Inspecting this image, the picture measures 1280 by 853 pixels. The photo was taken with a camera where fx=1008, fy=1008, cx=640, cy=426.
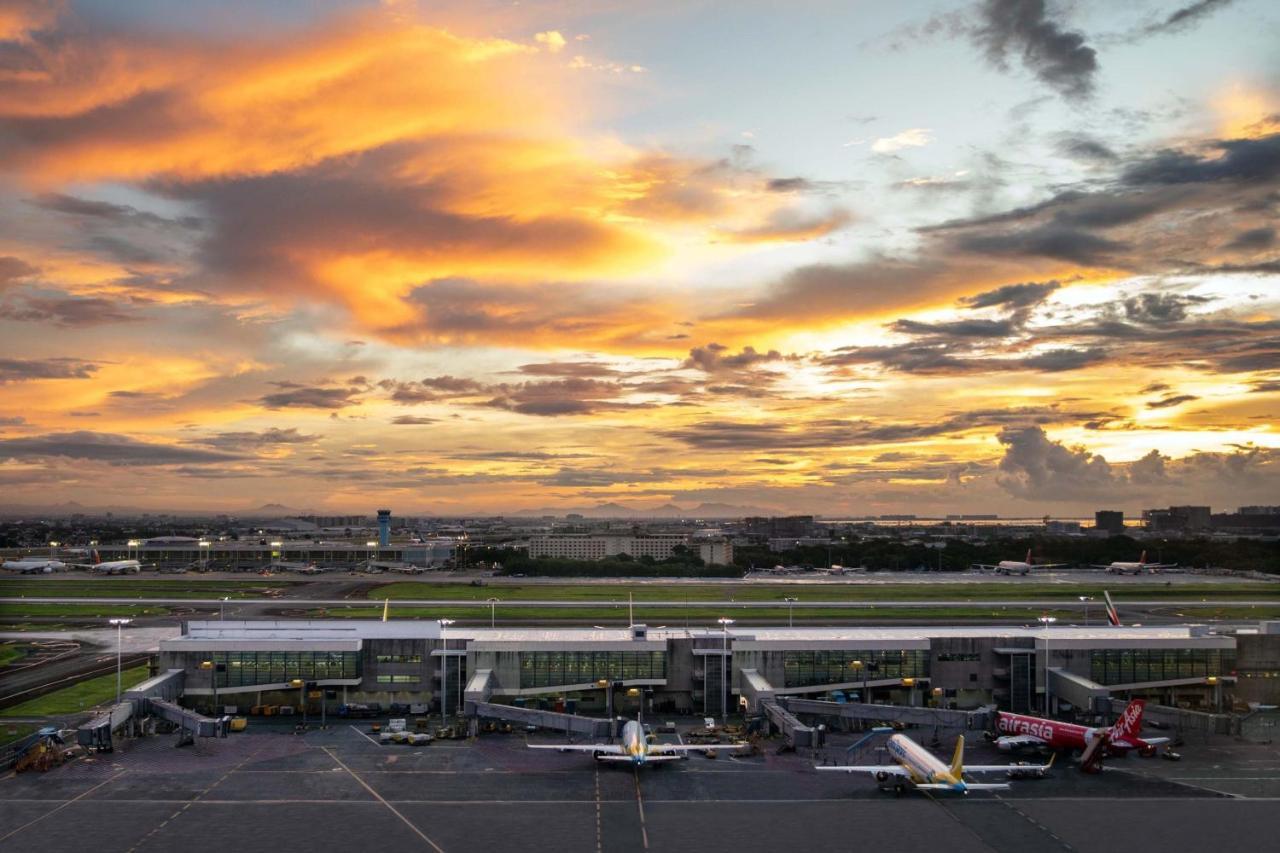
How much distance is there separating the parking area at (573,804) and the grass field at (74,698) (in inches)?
678

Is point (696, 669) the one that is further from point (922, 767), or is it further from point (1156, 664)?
point (1156, 664)

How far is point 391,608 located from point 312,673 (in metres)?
65.0

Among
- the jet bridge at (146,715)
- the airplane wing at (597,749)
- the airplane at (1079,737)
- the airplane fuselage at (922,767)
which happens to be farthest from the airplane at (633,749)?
the jet bridge at (146,715)

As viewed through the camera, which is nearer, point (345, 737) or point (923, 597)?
point (345, 737)

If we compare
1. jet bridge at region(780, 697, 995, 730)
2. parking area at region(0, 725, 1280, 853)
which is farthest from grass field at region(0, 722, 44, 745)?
jet bridge at region(780, 697, 995, 730)

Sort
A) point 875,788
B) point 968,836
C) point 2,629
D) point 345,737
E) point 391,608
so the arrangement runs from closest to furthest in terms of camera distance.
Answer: point 968,836
point 875,788
point 345,737
point 2,629
point 391,608

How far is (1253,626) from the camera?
12500cm

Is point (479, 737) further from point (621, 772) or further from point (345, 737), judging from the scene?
point (621, 772)

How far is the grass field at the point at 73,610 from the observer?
152m

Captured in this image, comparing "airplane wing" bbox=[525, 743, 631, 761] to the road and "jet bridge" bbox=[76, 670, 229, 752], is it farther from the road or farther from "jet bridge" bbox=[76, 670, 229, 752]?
the road

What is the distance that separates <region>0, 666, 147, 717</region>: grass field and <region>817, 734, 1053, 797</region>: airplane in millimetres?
65821

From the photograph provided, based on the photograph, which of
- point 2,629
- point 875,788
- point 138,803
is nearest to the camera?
point 138,803

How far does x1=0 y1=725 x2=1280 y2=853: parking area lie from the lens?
56.1 metres

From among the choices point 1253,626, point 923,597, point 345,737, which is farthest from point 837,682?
point 923,597
